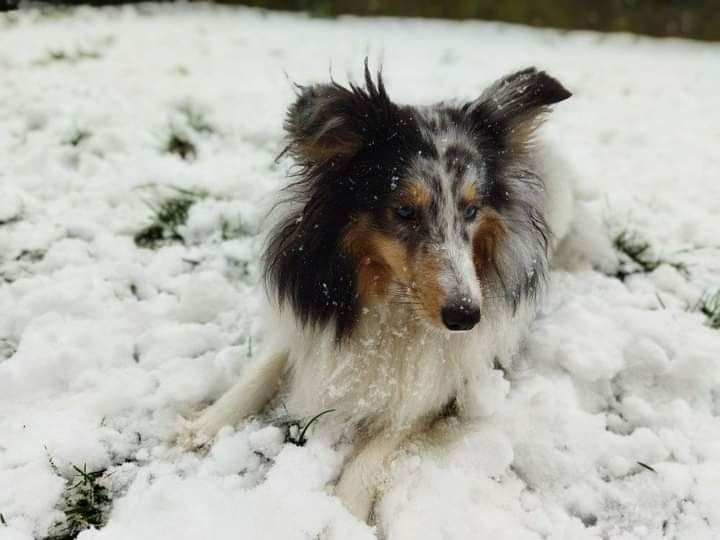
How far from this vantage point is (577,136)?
16.8 ft

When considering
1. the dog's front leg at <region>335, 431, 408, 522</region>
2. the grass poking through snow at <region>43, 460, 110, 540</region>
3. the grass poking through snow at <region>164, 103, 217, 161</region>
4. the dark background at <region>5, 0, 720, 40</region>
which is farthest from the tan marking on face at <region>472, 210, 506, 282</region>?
the dark background at <region>5, 0, 720, 40</region>

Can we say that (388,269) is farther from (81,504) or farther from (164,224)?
(164,224)

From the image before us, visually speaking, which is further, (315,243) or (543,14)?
(543,14)

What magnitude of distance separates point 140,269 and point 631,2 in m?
7.78

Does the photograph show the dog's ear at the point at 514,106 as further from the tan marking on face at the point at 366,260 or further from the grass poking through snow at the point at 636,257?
the grass poking through snow at the point at 636,257

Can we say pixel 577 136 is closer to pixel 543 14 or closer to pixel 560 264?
pixel 560 264

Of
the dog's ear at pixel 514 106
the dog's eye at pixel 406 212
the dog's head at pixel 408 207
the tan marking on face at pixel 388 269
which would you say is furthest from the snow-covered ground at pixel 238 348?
the dog's ear at pixel 514 106

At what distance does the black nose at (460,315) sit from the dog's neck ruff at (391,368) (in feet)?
1.18

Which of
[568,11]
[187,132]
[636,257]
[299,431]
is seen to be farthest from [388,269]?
[568,11]

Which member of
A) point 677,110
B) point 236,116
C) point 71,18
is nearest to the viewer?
point 236,116

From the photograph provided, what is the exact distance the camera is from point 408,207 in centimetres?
211

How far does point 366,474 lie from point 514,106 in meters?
1.47

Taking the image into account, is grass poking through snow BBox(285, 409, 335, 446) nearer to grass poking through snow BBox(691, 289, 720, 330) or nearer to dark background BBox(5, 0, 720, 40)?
grass poking through snow BBox(691, 289, 720, 330)

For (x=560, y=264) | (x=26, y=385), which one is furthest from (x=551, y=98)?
(x=26, y=385)
